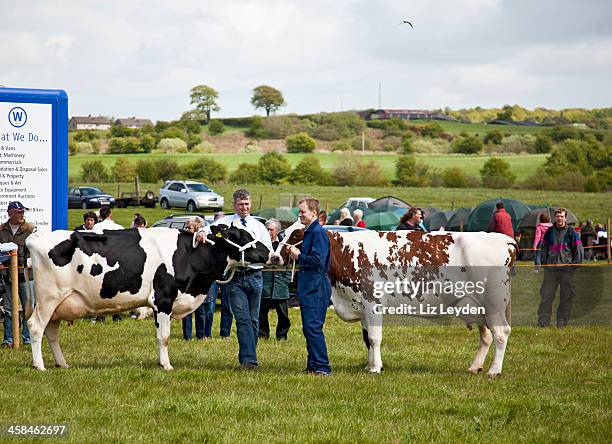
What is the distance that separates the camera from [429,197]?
66.6 m

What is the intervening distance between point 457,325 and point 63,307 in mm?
8218

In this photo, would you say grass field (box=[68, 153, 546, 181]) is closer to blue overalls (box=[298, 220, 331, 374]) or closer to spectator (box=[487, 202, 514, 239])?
spectator (box=[487, 202, 514, 239])

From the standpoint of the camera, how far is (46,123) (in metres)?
14.0

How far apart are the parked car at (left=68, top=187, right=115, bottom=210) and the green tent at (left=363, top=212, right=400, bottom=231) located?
21244 mm

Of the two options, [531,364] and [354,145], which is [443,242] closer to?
[531,364]

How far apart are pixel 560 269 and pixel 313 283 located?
7.84 meters

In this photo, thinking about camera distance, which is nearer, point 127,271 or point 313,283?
point 313,283

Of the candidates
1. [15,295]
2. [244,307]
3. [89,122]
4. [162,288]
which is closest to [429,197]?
[15,295]

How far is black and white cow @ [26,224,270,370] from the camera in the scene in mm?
11156

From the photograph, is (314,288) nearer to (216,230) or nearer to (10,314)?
(216,230)

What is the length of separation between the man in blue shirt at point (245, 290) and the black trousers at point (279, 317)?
10.7ft

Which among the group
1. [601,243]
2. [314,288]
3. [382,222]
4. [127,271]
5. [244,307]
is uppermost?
[127,271]

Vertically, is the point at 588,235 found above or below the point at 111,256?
below

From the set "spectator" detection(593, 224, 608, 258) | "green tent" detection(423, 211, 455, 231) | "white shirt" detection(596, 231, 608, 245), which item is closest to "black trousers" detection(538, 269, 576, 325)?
"spectator" detection(593, 224, 608, 258)
